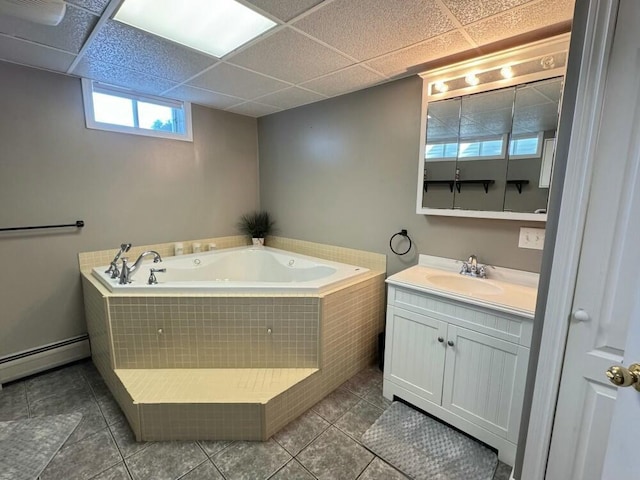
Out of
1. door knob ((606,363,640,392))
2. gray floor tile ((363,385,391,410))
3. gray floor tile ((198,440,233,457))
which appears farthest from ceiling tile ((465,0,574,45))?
gray floor tile ((198,440,233,457))

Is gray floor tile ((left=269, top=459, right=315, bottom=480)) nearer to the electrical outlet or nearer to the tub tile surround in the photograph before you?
the tub tile surround

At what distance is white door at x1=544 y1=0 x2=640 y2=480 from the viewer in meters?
0.92

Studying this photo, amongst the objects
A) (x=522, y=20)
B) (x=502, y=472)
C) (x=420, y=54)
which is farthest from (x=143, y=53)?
(x=502, y=472)

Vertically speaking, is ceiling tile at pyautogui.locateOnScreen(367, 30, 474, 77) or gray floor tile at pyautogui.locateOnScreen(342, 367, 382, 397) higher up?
ceiling tile at pyautogui.locateOnScreen(367, 30, 474, 77)

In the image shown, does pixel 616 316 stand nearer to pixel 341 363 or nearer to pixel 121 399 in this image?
pixel 341 363

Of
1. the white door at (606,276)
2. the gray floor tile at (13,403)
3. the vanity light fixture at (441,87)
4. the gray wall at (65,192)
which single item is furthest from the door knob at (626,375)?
the gray wall at (65,192)

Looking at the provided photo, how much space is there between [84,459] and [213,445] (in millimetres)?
643

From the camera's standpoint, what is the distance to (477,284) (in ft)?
6.37

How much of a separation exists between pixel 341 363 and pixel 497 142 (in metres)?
1.82

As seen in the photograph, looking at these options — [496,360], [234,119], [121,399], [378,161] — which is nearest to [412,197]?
[378,161]

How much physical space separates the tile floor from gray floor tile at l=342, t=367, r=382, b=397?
0.20ft

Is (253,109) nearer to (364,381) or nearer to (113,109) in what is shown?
(113,109)

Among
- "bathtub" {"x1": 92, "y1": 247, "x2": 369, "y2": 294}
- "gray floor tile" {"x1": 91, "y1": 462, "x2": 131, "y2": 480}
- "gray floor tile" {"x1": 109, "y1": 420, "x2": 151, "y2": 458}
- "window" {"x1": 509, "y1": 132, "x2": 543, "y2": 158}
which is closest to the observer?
"gray floor tile" {"x1": 91, "y1": 462, "x2": 131, "y2": 480}

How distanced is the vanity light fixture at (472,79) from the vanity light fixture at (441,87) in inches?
5.0
